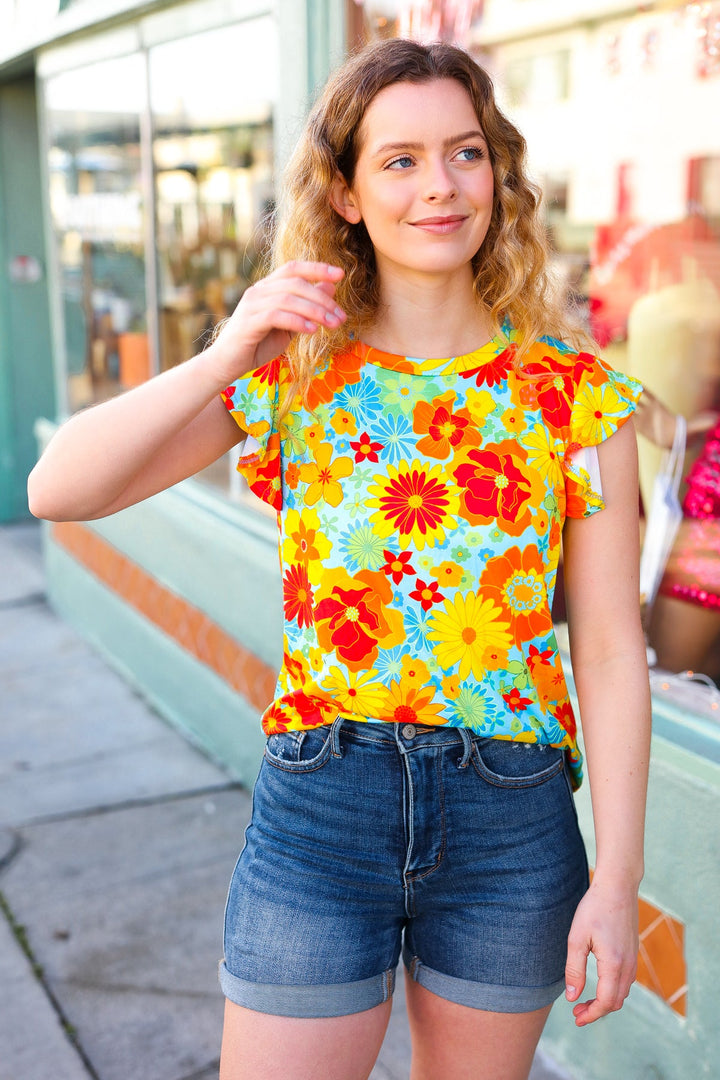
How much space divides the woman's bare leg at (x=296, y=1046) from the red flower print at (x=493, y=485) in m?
0.69

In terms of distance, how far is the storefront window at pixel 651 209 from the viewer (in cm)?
270

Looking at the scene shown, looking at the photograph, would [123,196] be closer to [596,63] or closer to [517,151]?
[596,63]

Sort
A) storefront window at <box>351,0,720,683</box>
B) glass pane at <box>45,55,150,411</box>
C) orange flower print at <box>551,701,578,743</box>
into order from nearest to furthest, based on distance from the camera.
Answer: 1. orange flower print at <box>551,701,578,743</box>
2. storefront window at <box>351,0,720,683</box>
3. glass pane at <box>45,55,150,411</box>

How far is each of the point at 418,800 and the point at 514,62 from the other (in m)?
2.41

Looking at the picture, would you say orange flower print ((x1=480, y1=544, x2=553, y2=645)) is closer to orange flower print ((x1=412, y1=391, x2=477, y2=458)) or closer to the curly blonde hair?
orange flower print ((x1=412, y1=391, x2=477, y2=458))

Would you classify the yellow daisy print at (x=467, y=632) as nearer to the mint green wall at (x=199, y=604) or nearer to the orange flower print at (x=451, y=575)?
the orange flower print at (x=451, y=575)

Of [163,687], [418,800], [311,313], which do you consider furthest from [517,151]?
[163,687]

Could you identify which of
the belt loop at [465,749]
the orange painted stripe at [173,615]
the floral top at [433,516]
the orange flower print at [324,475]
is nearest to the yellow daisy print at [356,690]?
the floral top at [433,516]

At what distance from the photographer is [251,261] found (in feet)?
15.4

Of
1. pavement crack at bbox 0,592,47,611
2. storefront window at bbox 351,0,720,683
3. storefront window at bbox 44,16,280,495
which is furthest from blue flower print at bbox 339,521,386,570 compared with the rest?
pavement crack at bbox 0,592,47,611

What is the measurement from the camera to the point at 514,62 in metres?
3.18

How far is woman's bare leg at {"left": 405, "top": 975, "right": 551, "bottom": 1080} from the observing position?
1.53 metres

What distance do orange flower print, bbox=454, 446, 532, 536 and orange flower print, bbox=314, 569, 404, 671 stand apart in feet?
0.52

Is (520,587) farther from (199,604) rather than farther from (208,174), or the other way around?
(208,174)
